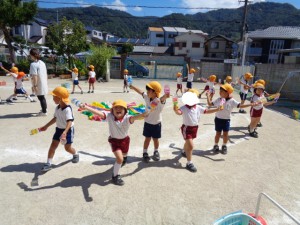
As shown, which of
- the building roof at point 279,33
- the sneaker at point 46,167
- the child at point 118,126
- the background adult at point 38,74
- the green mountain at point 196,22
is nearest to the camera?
the child at point 118,126

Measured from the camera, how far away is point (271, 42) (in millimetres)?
39906

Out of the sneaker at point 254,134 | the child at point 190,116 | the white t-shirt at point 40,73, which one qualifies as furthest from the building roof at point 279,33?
the child at point 190,116

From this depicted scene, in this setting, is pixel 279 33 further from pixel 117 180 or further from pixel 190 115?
pixel 117 180

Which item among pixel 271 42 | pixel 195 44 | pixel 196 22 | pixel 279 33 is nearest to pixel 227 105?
pixel 271 42

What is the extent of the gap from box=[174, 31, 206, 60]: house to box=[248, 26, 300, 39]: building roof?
15.2 metres

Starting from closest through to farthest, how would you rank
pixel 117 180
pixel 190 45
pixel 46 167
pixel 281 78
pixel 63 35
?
pixel 117 180 < pixel 46 167 < pixel 281 78 < pixel 63 35 < pixel 190 45

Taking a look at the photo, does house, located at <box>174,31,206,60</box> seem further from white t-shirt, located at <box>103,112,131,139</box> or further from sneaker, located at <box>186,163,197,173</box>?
white t-shirt, located at <box>103,112,131,139</box>

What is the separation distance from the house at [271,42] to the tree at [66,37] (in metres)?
27.2

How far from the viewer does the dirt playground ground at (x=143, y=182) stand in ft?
11.2

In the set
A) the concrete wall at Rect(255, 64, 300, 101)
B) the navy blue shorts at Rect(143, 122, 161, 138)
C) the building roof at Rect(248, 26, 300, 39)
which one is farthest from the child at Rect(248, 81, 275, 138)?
the building roof at Rect(248, 26, 300, 39)

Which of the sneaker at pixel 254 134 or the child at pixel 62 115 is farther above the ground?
the child at pixel 62 115

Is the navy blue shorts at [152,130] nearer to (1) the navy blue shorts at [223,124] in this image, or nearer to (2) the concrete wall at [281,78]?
(1) the navy blue shorts at [223,124]

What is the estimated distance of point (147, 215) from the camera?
3.40m

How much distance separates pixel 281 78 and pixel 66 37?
18.6 m
